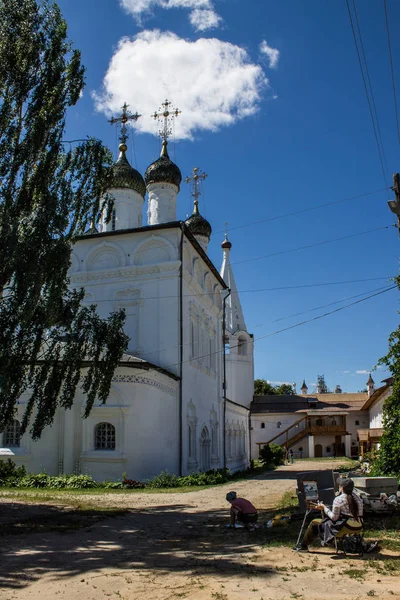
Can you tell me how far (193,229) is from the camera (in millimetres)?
33125

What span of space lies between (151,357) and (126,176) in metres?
9.22

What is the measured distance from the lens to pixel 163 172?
24.4m

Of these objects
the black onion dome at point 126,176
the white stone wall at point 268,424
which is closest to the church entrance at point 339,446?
the white stone wall at point 268,424

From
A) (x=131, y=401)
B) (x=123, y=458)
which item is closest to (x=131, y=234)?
(x=131, y=401)

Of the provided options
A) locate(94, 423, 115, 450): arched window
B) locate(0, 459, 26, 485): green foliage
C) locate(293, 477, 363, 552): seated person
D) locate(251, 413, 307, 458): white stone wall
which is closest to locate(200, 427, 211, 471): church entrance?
locate(94, 423, 115, 450): arched window

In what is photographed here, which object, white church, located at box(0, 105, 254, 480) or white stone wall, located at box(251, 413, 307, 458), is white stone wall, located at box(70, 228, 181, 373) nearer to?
white church, located at box(0, 105, 254, 480)

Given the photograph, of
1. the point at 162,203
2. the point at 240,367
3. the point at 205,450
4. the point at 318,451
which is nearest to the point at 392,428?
the point at 205,450

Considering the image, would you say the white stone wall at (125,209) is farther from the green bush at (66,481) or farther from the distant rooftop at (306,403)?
the distant rooftop at (306,403)

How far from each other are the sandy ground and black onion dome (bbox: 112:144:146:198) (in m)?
17.8

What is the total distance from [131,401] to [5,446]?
14.8 ft

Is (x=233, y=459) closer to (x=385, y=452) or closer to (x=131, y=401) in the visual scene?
(x=131, y=401)

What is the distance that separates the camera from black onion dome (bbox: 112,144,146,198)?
957 inches

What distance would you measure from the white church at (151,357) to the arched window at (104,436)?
3 cm

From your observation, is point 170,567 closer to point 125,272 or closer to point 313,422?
point 125,272
